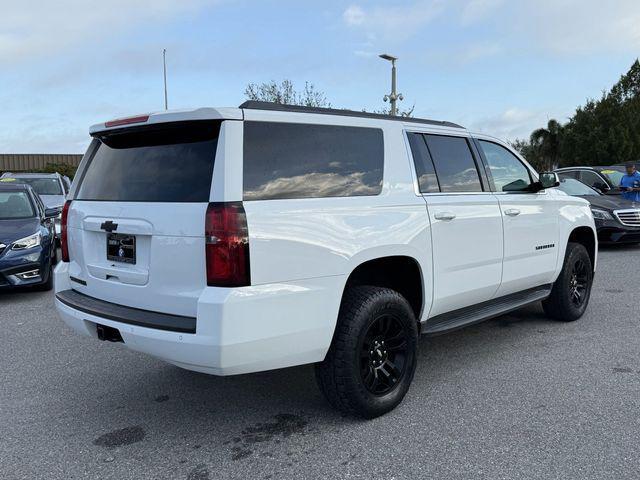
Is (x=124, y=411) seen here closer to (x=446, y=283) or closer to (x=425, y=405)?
(x=425, y=405)

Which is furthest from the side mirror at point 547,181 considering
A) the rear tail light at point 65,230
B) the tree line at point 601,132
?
the tree line at point 601,132

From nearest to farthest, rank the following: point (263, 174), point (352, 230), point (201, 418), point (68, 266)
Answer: point (263, 174)
point (352, 230)
point (201, 418)
point (68, 266)

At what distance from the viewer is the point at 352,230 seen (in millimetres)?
3229

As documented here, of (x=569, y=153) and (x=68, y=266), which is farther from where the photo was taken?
(x=569, y=153)

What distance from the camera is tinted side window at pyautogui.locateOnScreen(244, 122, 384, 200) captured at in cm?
296

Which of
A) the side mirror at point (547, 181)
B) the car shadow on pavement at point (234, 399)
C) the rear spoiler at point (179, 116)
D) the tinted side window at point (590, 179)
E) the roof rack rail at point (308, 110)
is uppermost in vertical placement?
the roof rack rail at point (308, 110)

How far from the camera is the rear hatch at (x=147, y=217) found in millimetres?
2869

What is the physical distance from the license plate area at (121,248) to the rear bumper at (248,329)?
0.29 metres

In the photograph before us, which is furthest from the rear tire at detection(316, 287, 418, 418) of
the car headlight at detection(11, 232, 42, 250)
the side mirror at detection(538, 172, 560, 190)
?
the car headlight at detection(11, 232, 42, 250)

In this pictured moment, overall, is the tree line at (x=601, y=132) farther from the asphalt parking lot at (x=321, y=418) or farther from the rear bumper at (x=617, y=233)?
the asphalt parking lot at (x=321, y=418)

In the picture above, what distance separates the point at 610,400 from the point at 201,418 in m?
2.66

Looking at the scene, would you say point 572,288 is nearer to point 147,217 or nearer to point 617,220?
point 147,217

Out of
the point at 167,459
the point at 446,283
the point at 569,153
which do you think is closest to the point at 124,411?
the point at 167,459

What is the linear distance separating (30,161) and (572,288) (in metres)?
48.2
